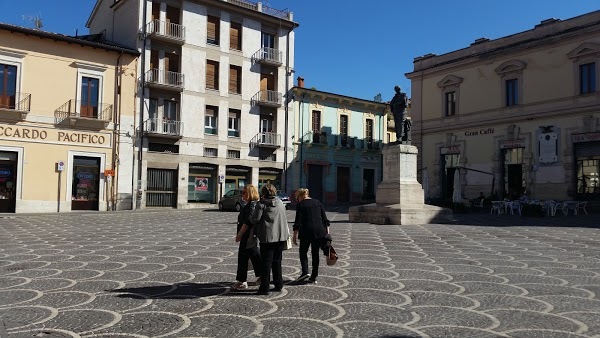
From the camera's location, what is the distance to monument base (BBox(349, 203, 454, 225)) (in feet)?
60.4

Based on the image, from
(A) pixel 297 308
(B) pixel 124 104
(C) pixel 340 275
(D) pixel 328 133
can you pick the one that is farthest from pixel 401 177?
(D) pixel 328 133

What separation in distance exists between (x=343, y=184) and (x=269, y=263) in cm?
3659

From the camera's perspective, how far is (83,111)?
93.7 feet

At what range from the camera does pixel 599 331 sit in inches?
187

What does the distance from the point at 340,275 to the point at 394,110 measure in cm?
1313

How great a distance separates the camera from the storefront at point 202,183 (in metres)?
33.2

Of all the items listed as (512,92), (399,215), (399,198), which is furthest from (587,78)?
(399,215)

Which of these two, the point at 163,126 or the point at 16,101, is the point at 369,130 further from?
the point at 16,101

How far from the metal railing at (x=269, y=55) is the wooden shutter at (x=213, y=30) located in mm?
3022

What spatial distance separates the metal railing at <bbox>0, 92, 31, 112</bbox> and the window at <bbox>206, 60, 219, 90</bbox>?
10.9m

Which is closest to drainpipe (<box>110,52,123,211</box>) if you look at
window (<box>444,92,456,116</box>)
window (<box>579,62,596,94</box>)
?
window (<box>444,92,456,116</box>)

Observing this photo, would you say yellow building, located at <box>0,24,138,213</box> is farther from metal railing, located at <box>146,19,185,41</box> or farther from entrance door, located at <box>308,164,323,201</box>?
entrance door, located at <box>308,164,323,201</box>

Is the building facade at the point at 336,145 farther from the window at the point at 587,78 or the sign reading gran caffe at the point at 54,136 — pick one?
the window at the point at 587,78

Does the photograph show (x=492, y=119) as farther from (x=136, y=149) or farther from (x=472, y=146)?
(x=136, y=149)
